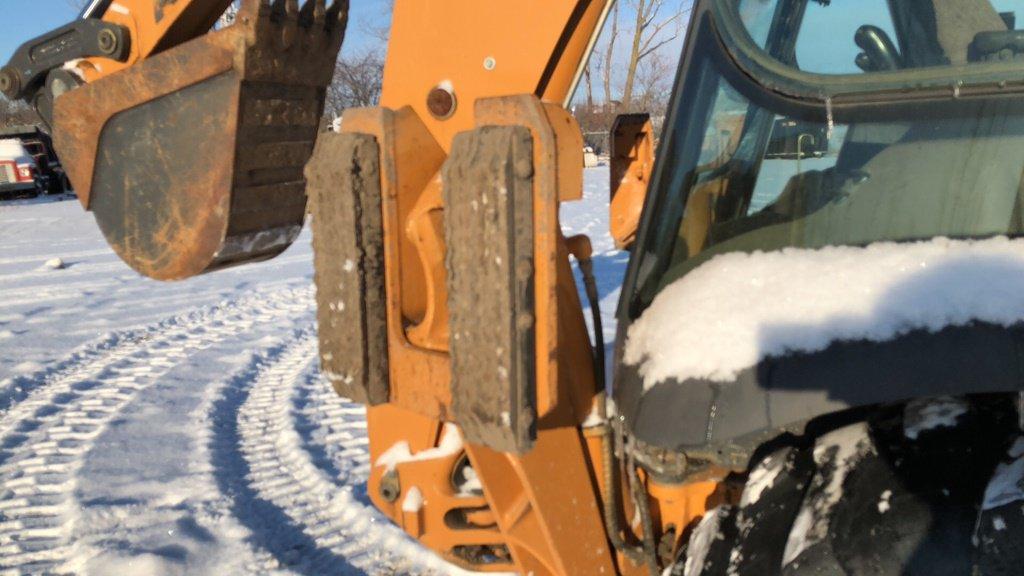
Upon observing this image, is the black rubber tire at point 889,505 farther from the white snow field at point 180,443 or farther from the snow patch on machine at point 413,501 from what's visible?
the white snow field at point 180,443

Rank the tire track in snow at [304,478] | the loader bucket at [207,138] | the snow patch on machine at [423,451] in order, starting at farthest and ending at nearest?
the tire track in snow at [304,478] < the snow patch on machine at [423,451] < the loader bucket at [207,138]

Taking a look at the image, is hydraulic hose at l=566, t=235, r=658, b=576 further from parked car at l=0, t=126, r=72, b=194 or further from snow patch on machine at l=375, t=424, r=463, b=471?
parked car at l=0, t=126, r=72, b=194

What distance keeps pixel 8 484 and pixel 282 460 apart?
131 centimetres

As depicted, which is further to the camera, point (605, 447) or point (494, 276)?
point (605, 447)

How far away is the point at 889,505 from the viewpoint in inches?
47.8

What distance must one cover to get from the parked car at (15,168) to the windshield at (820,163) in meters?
22.2

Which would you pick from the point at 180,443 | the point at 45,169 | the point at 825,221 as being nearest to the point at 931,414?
the point at 825,221

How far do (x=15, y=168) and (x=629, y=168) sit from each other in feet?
70.8

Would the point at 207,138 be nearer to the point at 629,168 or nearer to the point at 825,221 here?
the point at 629,168

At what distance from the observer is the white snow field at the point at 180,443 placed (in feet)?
11.8

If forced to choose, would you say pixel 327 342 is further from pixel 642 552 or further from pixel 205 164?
pixel 642 552

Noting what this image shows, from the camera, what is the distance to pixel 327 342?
186 centimetres

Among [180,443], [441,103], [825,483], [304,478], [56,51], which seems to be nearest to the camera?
[825,483]

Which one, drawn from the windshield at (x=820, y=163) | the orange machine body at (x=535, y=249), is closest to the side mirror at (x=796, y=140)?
the windshield at (x=820, y=163)
